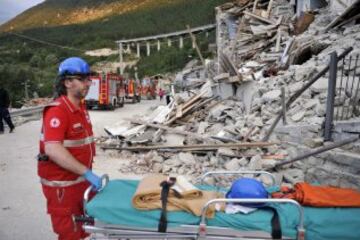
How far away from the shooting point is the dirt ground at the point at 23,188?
5.09 metres

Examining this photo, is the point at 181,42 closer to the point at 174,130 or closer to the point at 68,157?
the point at 174,130

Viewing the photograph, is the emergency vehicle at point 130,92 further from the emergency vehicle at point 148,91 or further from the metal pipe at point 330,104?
the metal pipe at point 330,104

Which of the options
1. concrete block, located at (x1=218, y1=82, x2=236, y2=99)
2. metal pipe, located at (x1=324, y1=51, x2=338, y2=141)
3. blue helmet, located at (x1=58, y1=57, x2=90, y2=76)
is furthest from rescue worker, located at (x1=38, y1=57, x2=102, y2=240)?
concrete block, located at (x1=218, y1=82, x2=236, y2=99)

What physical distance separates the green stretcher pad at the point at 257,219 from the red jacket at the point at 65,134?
18.3 inches

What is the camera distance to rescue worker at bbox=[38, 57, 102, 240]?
307 cm

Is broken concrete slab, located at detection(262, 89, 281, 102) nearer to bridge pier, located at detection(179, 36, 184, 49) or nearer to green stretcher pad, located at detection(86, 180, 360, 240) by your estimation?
green stretcher pad, located at detection(86, 180, 360, 240)

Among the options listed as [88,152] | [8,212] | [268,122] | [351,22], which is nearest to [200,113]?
[268,122]

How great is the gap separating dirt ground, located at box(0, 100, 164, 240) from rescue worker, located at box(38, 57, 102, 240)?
6.26ft

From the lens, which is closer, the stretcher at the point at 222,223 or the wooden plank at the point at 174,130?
the stretcher at the point at 222,223

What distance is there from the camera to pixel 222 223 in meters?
2.85

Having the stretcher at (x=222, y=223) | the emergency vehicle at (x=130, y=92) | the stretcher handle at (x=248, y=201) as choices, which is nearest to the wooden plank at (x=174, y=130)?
the stretcher at (x=222, y=223)

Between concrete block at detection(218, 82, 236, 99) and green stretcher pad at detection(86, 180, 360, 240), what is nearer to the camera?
green stretcher pad at detection(86, 180, 360, 240)

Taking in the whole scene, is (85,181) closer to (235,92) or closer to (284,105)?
(284,105)

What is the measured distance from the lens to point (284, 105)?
301 inches
